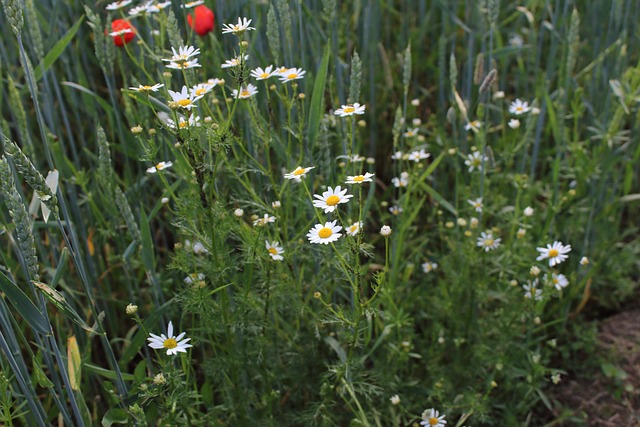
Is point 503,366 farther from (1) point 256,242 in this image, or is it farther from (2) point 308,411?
(1) point 256,242

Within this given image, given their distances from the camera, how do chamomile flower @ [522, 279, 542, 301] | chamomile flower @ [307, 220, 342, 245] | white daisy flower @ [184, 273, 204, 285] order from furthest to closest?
chamomile flower @ [522, 279, 542, 301] < white daisy flower @ [184, 273, 204, 285] < chamomile flower @ [307, 220, 342, 245]

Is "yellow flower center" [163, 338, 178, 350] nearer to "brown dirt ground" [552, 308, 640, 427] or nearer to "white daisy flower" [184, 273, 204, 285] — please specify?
"white daisy flower" [184, 273, 204, 285]

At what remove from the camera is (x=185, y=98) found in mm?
1077

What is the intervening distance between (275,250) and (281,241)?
0.14m

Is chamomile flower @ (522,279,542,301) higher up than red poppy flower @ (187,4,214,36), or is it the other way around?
red poppy flower @ (187,4,214,36)

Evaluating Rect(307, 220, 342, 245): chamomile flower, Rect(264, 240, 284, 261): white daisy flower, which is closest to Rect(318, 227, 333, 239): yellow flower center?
Rect(307, 220, 342, 245): chamomile flower

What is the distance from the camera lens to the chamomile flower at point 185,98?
3.32 feet

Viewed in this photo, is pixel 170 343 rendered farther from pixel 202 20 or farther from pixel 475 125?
pixel 475 125

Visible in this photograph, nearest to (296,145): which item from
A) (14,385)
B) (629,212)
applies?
(14,385)

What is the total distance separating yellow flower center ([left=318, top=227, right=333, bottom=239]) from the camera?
102 centimetres

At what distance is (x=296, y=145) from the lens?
1.49m

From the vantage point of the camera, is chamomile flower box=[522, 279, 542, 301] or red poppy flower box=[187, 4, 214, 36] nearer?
chamomile flower box=[522, 279, 542, 301]

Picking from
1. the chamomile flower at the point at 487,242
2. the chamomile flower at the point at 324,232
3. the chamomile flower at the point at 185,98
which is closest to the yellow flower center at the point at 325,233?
the chamomile flower at the point at 324,232

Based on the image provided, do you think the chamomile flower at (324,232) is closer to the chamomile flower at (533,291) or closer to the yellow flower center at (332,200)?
the yellow flower center at (332,200)
